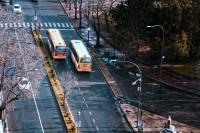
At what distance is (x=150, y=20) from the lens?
95.6 meters

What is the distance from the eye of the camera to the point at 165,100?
272ft

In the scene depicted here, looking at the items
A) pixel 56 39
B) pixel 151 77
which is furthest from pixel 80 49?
pixel 151 77

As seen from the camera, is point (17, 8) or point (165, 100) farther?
point (17, 8)

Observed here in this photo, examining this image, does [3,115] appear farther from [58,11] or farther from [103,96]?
[58,11]

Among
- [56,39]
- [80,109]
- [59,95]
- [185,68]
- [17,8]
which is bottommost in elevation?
[80,109]

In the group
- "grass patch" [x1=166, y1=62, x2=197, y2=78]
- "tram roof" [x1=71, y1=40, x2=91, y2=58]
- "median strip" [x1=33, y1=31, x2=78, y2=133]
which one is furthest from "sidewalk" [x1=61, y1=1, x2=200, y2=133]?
"median strip" [x1=33, y1=31, x2=78, y2=133]

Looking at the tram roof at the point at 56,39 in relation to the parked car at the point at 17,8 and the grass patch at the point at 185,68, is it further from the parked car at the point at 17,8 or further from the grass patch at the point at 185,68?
the parked car at the point at 17,8

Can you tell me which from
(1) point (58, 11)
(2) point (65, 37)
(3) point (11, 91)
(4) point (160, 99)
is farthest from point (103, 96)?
(1) point (58, 11)

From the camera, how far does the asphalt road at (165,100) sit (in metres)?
77.8

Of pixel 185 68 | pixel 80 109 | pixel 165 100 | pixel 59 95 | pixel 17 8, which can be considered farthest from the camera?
pixel 17 8

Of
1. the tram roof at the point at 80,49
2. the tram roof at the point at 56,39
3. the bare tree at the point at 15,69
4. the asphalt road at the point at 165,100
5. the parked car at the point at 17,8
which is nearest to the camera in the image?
the bare tree at the point at 15,69

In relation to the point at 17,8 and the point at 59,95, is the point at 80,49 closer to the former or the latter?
the point at 59,95

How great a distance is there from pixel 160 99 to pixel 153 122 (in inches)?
349

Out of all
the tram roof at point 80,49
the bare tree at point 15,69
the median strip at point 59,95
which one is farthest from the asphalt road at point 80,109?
the bare tree at point 15,69
